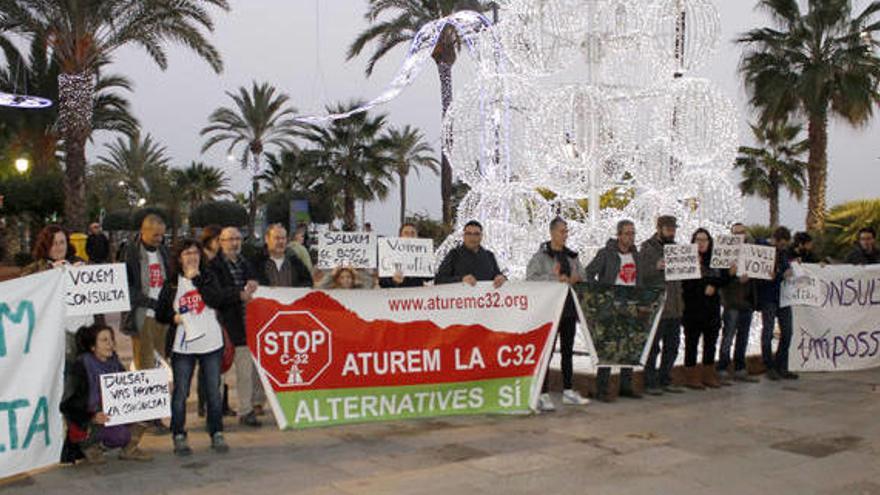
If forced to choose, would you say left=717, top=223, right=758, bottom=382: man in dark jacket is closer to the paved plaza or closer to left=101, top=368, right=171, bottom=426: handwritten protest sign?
the paved plaza

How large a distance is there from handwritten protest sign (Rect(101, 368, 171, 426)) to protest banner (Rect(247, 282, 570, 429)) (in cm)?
92

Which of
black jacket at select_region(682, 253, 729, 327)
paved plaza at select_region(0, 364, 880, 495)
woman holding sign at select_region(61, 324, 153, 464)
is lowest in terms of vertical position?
paved plaza at select_region(0, 364, 880, 495)

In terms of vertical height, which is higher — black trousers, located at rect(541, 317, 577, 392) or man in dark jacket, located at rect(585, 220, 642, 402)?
man in dark jacket, located at rect(585, 220, 642, 402)

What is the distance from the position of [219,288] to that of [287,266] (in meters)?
1.27

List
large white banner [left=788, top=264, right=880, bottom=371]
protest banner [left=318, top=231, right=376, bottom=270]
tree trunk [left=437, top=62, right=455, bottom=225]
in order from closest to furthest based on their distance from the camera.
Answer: protest banner [left=318, top=231, right=376, bottom=270] < large white banner [left=788, top=264, right=880, bottom=371] < tree trunk [left=437, top=62, right=455, bottom=225]

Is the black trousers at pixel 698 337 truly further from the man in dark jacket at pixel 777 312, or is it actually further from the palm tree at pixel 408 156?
the palm tree at pixel 408 156

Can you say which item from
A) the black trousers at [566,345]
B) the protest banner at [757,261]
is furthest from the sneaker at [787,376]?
the black trousers at [566,345]

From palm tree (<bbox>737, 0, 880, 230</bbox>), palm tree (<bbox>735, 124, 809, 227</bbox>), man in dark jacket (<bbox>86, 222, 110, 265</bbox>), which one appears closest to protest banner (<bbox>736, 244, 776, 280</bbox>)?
man in dark jacket (<bbox>86, 222, 110, 265</bbox>)

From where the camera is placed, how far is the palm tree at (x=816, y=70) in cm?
2305

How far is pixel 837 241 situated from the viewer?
68.1 ft

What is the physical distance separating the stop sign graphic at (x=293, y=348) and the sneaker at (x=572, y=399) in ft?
8.08

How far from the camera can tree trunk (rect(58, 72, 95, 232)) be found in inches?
849

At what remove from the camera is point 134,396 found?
225 inches

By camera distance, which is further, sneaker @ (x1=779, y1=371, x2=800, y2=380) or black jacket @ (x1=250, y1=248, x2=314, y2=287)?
sneaker @ (x1=779, y1=371, x2=800, y2=380)
